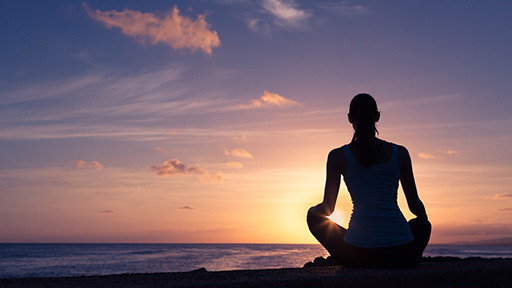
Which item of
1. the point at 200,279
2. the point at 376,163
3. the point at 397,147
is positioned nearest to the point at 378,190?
the point at 376,163

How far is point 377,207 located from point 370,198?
0.24ft

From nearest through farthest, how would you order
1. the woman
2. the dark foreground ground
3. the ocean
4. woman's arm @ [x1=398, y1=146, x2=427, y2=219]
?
the dark foreground ground < the woman < woman's arm @ [x1=398, y1=146, x2=427, y2=219] < the ocean

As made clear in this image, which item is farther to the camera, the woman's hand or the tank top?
the woman's hand

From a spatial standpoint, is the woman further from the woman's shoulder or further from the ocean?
the ocean

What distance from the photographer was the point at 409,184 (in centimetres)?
275

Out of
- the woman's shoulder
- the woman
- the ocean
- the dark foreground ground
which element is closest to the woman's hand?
the woman

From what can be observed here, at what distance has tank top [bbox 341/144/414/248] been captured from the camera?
98.9 inches

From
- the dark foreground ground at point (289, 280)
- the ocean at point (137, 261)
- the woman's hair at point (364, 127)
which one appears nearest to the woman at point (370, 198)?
the woman's hair at point (364, 127)

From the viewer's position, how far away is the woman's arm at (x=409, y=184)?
2631 mm

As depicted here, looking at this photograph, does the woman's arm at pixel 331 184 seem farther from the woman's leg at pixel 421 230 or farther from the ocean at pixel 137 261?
the ocean at pixel 137 261

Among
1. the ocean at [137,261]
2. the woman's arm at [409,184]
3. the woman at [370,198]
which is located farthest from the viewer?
the ocean at [137,261]

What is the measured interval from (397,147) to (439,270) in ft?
2.72

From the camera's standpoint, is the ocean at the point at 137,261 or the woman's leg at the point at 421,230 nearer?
the woman's leg at the point at 421,230

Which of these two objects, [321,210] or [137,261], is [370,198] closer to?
[321,210]
